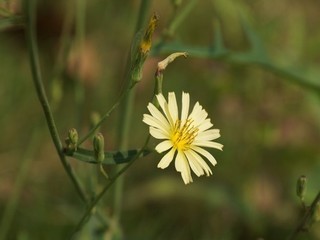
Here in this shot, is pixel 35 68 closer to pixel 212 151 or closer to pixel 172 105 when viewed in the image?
pixel 172 105

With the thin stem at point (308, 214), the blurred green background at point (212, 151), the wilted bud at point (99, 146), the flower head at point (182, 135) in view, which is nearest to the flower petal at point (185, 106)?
the flower head at point (182, 135)

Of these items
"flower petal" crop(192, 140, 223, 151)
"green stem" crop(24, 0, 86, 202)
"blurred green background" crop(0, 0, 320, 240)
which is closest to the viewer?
"green stem" crop(24, 0, 86, 202)

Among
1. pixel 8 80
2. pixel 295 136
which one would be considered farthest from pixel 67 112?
pixel 295 136

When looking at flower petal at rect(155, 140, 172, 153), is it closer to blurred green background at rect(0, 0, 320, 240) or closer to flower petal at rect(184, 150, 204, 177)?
flower petal at rect(184, 150, 204, 177)

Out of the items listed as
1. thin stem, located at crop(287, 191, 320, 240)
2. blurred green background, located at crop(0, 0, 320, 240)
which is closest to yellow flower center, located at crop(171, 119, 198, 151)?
thin stem, located at crop(287, 191, 320, 240)

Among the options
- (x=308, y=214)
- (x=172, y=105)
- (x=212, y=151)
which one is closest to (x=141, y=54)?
(x=172, y=105)

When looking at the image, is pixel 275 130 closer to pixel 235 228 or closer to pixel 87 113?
pixel 235 228
